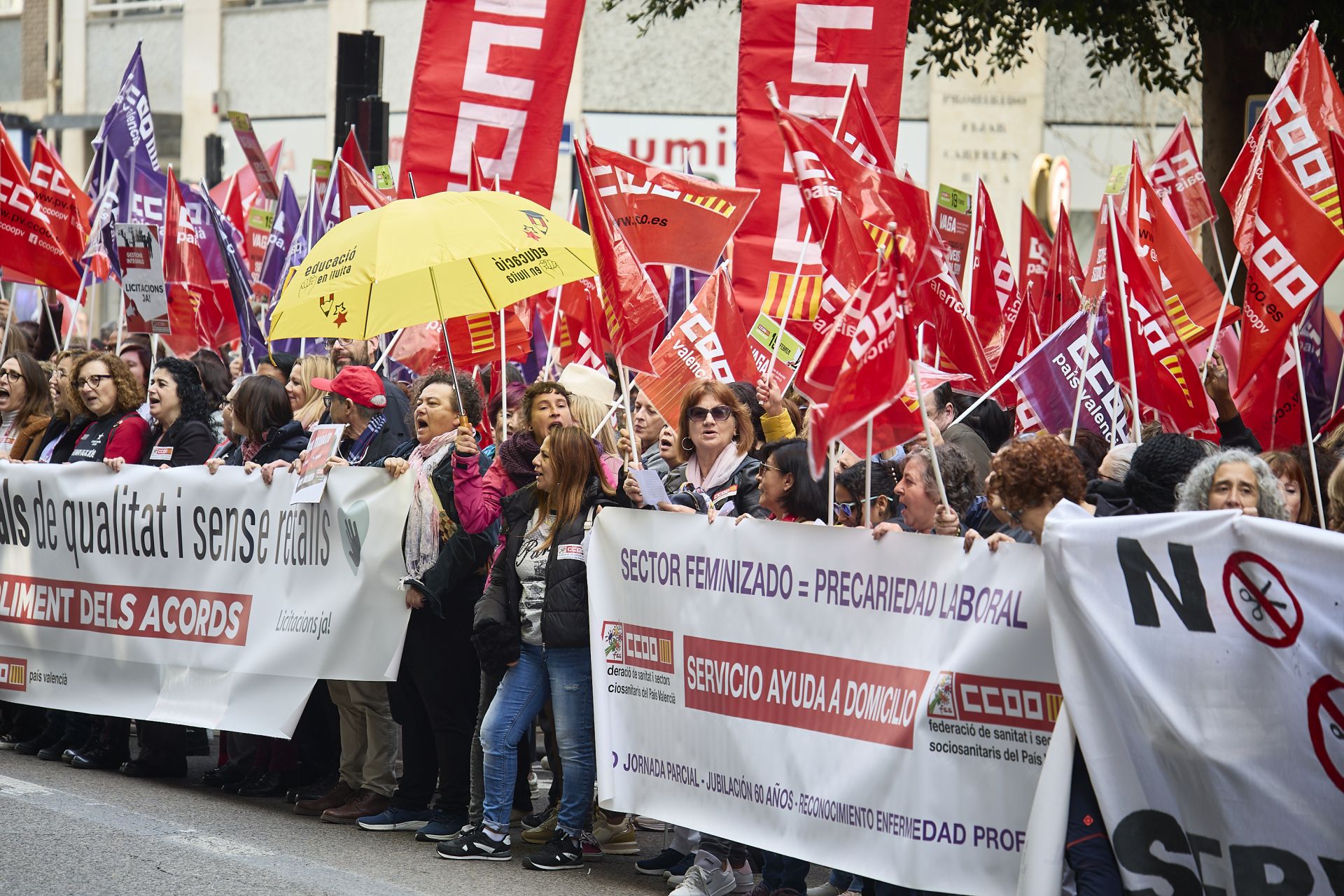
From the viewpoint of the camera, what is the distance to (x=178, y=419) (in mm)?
8758

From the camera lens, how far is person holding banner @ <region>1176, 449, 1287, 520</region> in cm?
498

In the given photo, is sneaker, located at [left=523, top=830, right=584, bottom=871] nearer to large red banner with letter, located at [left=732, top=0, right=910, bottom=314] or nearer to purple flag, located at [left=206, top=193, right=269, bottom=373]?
large red banner with letter, located at [left=732, top=0, right=910, bottom=314]

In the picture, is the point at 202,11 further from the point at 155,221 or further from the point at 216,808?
the point at 216,808

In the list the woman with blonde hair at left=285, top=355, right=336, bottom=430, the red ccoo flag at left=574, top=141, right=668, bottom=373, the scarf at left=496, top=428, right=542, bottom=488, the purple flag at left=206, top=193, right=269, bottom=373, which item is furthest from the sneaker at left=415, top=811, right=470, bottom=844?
the purple flag at left=206, top=193, right=269, bottom=373

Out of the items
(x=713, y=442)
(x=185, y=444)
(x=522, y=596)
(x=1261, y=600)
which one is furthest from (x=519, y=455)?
(x=1261, y=600)

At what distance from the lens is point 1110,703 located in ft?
15.6

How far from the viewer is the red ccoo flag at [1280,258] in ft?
24.3

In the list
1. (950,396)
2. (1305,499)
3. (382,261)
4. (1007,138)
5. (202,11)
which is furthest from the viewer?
(202,11)

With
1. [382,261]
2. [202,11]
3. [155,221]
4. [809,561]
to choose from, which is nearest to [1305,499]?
[809,561]

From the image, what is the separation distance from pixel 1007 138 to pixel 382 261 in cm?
1913

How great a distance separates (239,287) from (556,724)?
6.38 meters

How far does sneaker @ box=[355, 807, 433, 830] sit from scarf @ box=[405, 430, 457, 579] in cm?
103

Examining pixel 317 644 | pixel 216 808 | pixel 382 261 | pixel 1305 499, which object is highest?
pixel 382 261

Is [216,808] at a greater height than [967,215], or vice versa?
[967,215]
